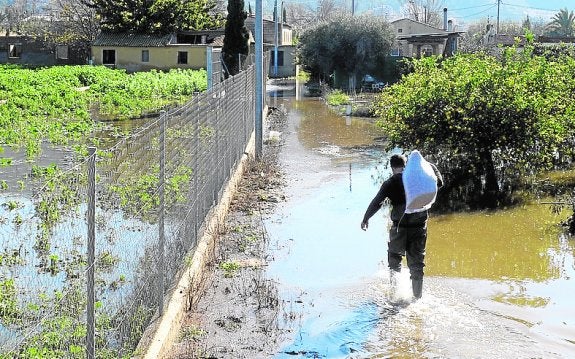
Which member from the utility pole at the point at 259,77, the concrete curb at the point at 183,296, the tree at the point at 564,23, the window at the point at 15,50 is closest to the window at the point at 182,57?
the window at the point at 15,50

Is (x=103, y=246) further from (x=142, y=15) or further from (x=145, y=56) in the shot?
(x=142, y=15)

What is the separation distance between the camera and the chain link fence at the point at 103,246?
14.9 ft

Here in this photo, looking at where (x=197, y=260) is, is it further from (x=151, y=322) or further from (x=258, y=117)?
(x=258, y=117)

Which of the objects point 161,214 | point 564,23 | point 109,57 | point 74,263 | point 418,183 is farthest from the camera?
point 564,23

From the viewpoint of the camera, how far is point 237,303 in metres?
8.41

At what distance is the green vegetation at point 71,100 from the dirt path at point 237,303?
160 inches

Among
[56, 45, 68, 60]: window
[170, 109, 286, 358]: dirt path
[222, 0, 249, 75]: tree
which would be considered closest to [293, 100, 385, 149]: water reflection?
[170, 109, 286, 358]: dirt path

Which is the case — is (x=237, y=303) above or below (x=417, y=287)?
below

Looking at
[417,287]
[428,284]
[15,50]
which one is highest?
[15,50]

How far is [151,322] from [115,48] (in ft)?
180

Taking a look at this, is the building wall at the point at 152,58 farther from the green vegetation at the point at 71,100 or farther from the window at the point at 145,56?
the green vegetation at the point at 71,100

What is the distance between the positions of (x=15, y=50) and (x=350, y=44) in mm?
37607

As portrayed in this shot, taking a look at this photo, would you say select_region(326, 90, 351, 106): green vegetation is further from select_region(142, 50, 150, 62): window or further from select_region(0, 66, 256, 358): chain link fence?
select_region(0, 66, 256, 358): chain link fence

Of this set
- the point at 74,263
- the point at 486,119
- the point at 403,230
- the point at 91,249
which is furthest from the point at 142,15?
the point at 91,249
